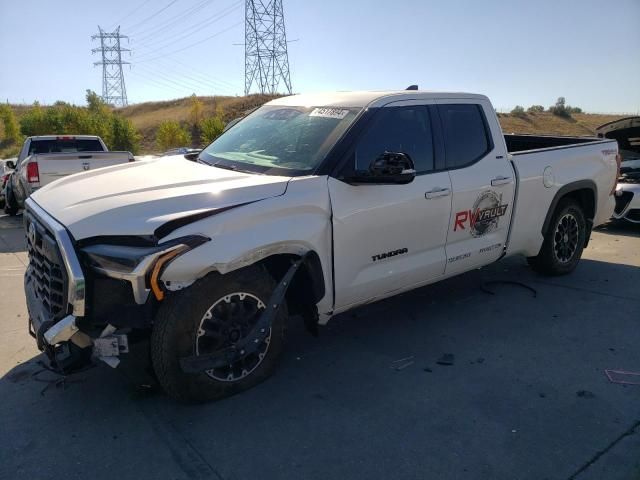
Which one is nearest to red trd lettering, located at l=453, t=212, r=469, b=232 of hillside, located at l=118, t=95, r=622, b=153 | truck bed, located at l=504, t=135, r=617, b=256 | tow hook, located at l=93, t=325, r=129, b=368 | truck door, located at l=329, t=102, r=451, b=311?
truck door, located at l=329, t=102, r=451, b=311

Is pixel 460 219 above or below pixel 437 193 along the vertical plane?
below

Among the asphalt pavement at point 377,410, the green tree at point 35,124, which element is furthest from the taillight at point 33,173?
the green tree at point 35,124

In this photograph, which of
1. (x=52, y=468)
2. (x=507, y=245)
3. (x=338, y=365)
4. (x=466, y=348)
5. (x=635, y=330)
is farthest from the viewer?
(x=507, y=245)

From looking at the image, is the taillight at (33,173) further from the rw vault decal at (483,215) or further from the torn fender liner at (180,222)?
the rw vault decal at (483,215)

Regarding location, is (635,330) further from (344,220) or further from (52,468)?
(52,468)

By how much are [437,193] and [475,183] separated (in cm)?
53

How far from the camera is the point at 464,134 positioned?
481cm

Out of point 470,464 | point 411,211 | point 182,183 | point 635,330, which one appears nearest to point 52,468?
point 182,183

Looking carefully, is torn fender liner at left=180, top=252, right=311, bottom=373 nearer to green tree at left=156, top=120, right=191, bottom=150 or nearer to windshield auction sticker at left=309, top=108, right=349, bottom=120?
windshield auction sticker at left=309, top=108, right=349, bottom=120

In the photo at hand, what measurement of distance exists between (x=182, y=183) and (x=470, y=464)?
2438 mm

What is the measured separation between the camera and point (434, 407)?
3463 mm

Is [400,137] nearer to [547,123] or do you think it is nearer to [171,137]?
[171,137]

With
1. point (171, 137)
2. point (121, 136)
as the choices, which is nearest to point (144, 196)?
point (121, 136)

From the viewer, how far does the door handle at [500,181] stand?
4.84 meters
